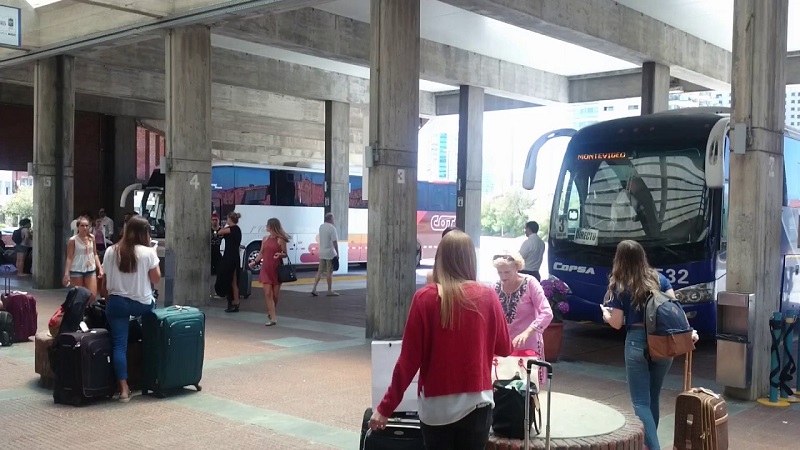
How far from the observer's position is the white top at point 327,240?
17.5 meters

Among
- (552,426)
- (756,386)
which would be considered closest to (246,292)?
(756,386)

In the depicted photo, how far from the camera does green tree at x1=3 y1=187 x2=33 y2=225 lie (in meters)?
27.9

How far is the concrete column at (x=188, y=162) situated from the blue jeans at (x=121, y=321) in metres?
7.10

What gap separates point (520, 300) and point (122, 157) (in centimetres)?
2620

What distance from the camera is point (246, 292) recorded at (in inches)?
666

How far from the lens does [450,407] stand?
3.65m

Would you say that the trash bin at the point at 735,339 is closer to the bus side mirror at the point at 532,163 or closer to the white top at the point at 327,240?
the bus side mirror at the point at 532,163

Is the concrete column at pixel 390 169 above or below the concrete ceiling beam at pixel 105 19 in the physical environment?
below

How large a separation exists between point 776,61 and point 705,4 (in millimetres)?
9137

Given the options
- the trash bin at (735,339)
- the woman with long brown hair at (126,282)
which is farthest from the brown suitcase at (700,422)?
the woman with long brown hair at (126,282)

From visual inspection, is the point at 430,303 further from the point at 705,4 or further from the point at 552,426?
the point at 705,4

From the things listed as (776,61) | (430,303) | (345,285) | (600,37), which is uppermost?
(600,37)

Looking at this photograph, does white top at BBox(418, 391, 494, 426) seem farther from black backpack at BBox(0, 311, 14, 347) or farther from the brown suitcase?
black backpack at BBox(0, 311, 14, 347)

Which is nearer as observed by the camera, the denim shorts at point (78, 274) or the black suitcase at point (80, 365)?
the black suitcase at point (80, 365)
